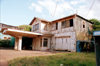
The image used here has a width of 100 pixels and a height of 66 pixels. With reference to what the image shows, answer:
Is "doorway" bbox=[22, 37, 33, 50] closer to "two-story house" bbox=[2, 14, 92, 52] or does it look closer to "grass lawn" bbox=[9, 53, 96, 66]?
"two-story house" bbox=[2, 14, 92, 52]

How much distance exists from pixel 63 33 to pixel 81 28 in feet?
10.5

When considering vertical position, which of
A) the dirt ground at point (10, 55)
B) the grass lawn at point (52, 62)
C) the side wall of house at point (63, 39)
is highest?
the side wall of house at point (63, 39)

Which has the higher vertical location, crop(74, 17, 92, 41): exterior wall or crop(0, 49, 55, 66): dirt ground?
crop(74, 17, 92, 41): exterior wall

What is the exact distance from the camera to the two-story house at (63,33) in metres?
11.9

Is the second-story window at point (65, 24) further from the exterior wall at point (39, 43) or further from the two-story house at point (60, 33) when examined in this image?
the exterior wall at point (39, 43)

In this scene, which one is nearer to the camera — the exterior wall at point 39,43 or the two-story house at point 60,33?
the two-story house at point 60,33

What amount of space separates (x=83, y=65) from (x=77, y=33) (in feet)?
27.1

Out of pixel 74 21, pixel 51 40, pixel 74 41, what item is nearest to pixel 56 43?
pixel 51 40

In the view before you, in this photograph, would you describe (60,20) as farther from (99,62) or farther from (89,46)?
(99,62)

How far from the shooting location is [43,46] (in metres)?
14.4

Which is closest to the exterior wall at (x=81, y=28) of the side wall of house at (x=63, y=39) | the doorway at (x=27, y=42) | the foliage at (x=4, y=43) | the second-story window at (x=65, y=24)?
the side wall of house at (x=63, y=39)

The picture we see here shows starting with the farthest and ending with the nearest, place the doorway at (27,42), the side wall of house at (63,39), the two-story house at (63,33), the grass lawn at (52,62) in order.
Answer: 1. the doorway at (27,42)
2. the two-story house at (63,33)
3. the side wall of house at (63,39)
4. the grass lawn at (52,62)

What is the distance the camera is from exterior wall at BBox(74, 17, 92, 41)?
11897 mm

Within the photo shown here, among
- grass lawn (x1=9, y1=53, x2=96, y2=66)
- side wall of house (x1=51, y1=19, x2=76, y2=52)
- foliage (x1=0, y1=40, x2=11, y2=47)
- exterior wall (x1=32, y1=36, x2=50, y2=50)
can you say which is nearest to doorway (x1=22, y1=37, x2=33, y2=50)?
exterior wall (x1=32, y1=36, x2=50, y2=50)
